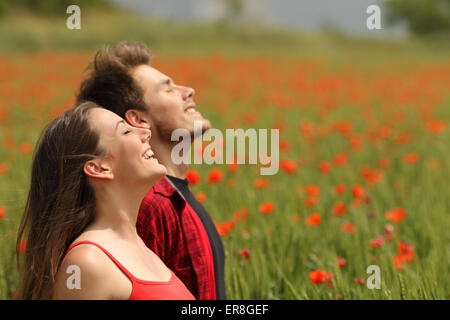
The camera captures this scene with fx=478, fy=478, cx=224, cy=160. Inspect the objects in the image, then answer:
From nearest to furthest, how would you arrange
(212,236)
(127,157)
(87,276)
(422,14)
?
(87,276) < (127,157) < (212,236) < (422,14)

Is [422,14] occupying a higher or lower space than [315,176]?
higher

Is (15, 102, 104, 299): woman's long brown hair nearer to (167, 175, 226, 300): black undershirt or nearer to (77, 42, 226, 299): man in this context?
(77, 42, 226, 299): man

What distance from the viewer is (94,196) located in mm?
1123

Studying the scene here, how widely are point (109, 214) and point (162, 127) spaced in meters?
0.40

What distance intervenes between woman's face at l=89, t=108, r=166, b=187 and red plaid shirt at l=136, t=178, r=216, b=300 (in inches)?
11.6

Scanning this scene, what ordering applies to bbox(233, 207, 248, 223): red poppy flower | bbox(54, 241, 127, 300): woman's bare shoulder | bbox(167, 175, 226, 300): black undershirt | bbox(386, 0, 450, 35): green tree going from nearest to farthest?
1. bbox(54, 241, 127, 300): woman's bare shoulder
2. bbox(167, 175, 226, 300): black undershirt
3. bbox(233, 207, 248, 223): red poppy flower
4. bbox(386, 0, 450, 35): green tree

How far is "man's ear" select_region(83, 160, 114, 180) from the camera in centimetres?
109

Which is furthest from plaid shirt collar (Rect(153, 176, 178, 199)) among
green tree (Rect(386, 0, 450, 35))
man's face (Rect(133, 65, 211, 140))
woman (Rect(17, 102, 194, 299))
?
green tree (Rect(386, 0, 450, 35))

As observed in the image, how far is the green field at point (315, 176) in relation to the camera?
6.41 feet

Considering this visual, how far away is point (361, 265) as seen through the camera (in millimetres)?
2041

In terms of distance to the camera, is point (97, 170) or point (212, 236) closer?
point (97, 170)

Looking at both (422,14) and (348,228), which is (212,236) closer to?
(348,228)

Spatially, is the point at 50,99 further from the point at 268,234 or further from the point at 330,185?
the point at 268,234

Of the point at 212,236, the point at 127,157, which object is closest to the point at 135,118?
the point at 127,157
